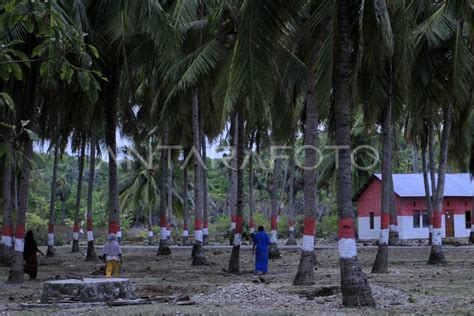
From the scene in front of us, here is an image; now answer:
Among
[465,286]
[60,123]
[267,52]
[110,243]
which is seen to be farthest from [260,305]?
[60,123]

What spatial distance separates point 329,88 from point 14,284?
934 centimetres

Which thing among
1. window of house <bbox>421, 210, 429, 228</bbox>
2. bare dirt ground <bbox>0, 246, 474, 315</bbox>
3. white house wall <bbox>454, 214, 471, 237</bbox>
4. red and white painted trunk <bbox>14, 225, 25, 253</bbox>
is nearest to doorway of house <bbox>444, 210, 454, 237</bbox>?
white house wall <bbox>454, 214, 471, 237</bbox>

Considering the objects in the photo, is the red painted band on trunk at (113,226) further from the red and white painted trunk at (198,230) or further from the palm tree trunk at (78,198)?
the palm tree trunk at (78,198)

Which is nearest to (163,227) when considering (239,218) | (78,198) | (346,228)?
(78,198)

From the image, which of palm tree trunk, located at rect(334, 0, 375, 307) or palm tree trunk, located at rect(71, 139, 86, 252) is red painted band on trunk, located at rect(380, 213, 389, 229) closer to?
palm tree trunk, located at rect(334, 0, 375, 307)

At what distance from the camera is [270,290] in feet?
46.8

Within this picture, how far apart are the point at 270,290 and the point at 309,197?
126 inches

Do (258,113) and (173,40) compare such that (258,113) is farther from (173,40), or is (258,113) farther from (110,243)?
(110,243)

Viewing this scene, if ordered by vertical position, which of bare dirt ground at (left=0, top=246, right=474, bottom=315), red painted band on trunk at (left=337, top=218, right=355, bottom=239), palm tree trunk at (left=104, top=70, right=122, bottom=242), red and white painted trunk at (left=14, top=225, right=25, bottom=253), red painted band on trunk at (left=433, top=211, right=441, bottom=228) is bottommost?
bare dirt ground at (left=0, top=246, right=474, bottom=315)

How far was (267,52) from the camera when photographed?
40.2ft

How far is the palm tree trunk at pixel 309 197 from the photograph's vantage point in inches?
654

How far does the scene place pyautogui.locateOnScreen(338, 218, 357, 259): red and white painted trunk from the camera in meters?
12.3

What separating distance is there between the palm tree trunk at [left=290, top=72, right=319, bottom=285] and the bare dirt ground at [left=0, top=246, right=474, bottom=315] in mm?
425

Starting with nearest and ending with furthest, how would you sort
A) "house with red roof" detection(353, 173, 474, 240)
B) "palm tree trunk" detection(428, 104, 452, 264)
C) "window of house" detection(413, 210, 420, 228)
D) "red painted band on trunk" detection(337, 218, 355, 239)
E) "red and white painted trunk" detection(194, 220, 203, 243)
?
"red painted band on trunk" detection(337, 218, 355, 239)
"palm tree trunk" detection(428, 104, 452, 264)
"red and white painted trunk" detection(194, 220, 203, 243)
"house with red roof" detection(353, 173, 474, 240)
"window of house" detection(413, 210, 420, 228)
